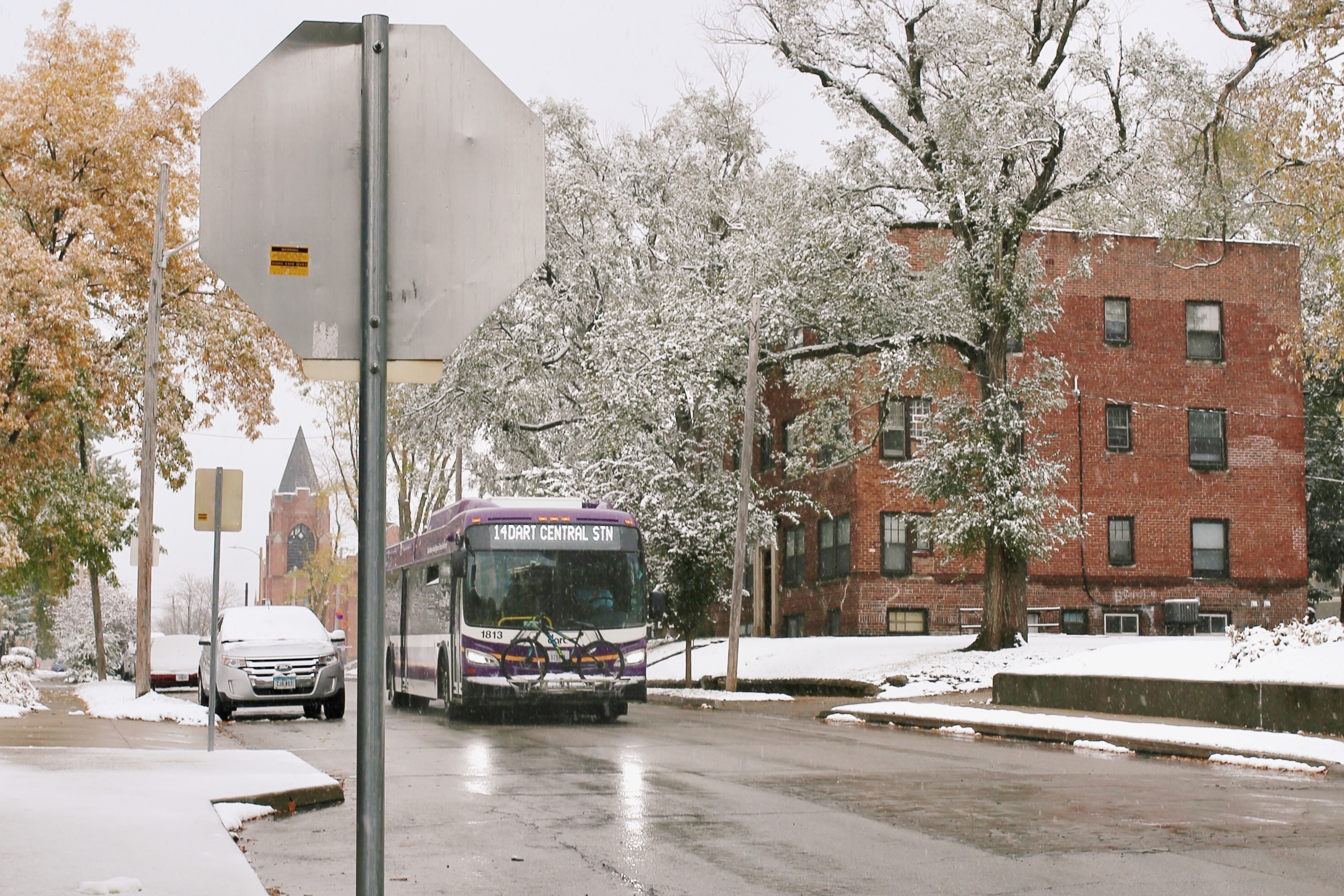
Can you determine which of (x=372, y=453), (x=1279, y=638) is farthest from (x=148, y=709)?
(x=372, y=453)

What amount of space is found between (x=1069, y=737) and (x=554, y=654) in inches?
301

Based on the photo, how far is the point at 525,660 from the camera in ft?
71.6

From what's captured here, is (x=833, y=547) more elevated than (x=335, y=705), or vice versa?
(x=833, y=547)

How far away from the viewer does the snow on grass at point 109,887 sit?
264 inches

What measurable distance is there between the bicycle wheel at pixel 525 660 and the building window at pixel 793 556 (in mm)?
24521

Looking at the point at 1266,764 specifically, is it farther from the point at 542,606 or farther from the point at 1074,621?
the point at 1074,621

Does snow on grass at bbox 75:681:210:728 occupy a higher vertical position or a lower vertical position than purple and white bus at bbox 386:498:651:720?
lower

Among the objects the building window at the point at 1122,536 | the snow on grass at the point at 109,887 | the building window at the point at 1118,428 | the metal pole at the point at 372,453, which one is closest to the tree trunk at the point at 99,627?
the building window at the point at 1122,536

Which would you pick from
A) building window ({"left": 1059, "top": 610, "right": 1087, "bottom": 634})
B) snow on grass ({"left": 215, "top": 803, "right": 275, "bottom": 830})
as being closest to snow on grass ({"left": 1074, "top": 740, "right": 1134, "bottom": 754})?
snow on grass ({"left": 215, "top": 803, "right": 275, "bottom": 830})

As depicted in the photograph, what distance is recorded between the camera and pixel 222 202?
380 centimetres

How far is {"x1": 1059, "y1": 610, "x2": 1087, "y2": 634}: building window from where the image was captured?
42.7 meters

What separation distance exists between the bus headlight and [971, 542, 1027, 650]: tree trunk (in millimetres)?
12635

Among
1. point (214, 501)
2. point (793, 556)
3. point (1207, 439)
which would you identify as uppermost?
point (1207, 439)

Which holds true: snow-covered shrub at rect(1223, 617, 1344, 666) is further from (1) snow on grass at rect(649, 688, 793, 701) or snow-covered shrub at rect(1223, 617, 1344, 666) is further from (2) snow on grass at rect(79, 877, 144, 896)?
(2) snow on grass at rect(79, 877, 144, 896)
